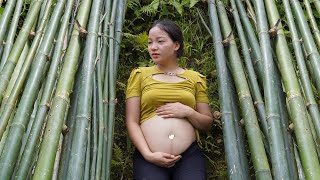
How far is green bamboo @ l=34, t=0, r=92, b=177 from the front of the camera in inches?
51.7

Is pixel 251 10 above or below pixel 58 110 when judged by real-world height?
above

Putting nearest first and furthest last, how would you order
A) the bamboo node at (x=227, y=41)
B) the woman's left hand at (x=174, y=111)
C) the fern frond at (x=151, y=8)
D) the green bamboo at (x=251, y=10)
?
the woman's left hand at (x=174, y=111)
the bamboo node at (x=227, y=41)
the green bamboo at (x=251, y=10)
the fern frond at (x=151, y=8)

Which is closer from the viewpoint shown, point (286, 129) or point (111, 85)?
point (286, 129)

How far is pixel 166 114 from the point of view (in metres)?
1.81

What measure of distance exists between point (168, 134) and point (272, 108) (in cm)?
42

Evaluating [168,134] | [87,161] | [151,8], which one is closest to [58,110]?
[87,161]

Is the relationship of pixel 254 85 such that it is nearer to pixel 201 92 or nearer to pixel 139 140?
pixel 201 92

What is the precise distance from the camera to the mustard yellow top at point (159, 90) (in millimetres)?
1863

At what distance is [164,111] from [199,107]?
0.66 ft

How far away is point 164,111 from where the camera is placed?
1813 millimetres

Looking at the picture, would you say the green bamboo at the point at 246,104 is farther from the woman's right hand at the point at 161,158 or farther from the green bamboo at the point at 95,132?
the green bamboo at the point at 95,132

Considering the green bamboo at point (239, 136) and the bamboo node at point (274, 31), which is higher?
the bamboo node at point (274, 31)

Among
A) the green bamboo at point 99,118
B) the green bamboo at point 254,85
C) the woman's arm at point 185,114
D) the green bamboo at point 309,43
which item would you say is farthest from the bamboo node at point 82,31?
the green bamboo at point 309,43

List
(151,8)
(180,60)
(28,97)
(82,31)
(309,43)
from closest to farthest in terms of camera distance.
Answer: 1. (28,97)
2. (309,43)
3. (82,31)
4. (180,60)
5. (151,8)
